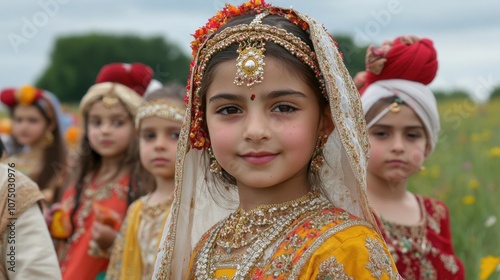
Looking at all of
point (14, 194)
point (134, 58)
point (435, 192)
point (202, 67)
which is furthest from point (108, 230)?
point (134, 58)

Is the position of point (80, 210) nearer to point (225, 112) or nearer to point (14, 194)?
point (14, 194)

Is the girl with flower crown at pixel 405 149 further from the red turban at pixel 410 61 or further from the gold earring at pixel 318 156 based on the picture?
the gold earring at pixel 318 156

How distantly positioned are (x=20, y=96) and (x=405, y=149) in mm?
4613

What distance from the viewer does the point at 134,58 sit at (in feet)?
137

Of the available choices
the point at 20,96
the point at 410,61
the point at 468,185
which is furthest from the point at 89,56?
the point at 410,61

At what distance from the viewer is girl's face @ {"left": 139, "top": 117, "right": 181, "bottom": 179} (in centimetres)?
454

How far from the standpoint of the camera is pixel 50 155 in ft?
24.0

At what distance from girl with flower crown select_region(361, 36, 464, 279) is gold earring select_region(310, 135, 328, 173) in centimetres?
126

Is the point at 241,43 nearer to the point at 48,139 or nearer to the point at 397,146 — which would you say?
the point at 397,146

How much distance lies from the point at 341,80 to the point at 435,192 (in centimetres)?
423

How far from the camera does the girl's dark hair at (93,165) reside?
5.44 metres

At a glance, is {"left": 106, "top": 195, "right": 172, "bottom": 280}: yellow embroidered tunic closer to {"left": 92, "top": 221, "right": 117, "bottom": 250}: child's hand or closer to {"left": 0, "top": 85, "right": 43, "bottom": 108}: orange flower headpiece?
{"left": 92, "top": 221, "right": 117, "bottom": 250}: child's hand

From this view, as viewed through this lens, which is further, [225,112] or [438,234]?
[438,234]

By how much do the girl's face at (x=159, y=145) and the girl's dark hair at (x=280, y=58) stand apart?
5.94 ft
